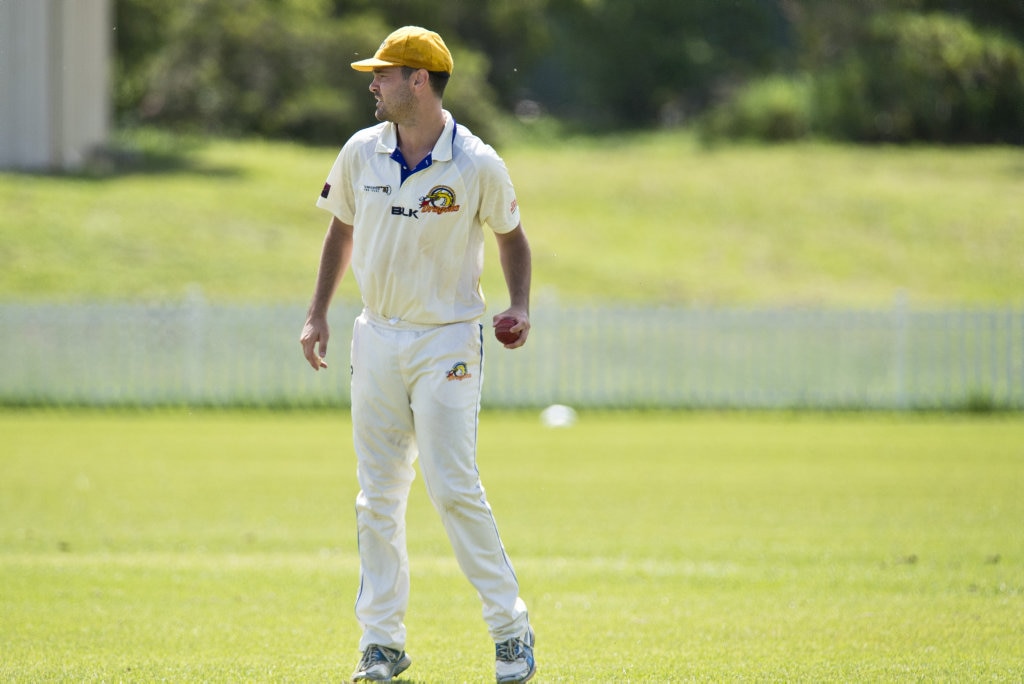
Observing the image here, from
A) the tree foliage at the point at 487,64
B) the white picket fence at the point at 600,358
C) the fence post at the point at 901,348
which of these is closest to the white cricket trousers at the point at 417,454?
the white picket fence at the point at 600,358

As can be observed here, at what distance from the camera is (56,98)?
2428 centimetres

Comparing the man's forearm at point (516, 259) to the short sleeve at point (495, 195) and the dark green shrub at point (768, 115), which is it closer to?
the short sleeve at point (495, 195)

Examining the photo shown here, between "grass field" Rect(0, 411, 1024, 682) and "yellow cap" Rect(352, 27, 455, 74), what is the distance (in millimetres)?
2124

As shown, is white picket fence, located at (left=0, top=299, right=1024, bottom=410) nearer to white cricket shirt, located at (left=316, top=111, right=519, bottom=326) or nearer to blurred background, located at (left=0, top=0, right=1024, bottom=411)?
blurred background, located at (left=0, top=0, right=1024, bottom=411)

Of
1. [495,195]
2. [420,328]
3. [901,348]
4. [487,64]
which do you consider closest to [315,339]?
[420,328]

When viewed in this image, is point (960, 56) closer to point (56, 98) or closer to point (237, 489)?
point (56, 98)

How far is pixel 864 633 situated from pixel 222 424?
1037cm

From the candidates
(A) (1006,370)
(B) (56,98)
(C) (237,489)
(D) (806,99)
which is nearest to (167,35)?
(B) (56,98)

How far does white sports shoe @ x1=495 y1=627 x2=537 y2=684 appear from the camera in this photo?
451 centimetres

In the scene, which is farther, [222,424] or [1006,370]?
[1006,370]

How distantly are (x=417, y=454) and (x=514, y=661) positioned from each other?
80 centimetres

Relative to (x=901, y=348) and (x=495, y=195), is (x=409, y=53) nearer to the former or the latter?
(x=495, y=195)

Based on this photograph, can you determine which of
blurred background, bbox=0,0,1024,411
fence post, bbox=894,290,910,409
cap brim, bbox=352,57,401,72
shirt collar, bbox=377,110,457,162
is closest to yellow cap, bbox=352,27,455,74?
cap brim, bbox=352,57,401,72

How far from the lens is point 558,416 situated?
15.4 metres
